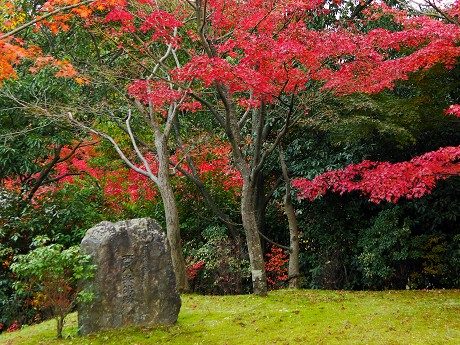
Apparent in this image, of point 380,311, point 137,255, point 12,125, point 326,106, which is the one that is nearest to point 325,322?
point 380,311

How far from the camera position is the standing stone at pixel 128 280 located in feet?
21.5

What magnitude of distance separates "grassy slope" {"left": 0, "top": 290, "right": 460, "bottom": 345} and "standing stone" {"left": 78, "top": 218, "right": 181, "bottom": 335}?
21 centimetres

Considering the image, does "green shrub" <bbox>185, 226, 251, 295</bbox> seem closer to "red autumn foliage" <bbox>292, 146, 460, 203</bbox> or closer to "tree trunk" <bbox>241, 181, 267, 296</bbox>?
"tree trunk" <bbox>241, 181, 267, 296</bbox>

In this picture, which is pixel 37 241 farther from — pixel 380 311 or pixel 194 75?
pixel 380 311

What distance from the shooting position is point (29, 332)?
7465 millimetres

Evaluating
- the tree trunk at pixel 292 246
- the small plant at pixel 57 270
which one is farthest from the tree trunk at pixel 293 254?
the small plant at pixel 57 270

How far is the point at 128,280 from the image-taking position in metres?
6.64

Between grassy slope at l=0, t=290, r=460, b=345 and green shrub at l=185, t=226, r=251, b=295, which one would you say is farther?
green shrub at l=185, t=226, r=251, b=295

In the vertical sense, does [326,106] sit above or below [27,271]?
above

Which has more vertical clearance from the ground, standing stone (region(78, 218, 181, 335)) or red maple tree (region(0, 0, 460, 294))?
red maple tree (region(0, 0, 460, 294))

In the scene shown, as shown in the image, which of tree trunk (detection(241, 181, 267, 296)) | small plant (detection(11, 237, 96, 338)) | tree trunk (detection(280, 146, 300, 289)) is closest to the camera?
small plant (detection(11, 237, 96, 338))

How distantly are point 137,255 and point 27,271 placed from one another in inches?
59.8

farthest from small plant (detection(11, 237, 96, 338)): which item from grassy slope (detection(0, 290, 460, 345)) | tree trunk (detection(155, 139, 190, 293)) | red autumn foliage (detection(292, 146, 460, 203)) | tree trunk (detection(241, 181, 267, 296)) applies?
red autumn foliage (detection(292, 146, 460, 203))

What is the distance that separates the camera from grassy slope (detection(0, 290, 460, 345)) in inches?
244
